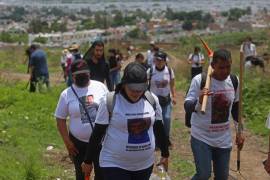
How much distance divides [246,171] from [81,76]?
143 inches

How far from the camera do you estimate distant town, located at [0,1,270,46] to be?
67562mm

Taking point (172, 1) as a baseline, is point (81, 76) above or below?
above

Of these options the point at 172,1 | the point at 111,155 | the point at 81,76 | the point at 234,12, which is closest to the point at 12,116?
the point at 81,76

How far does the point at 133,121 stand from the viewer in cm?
448

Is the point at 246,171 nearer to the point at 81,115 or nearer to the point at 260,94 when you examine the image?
the point at 81,115

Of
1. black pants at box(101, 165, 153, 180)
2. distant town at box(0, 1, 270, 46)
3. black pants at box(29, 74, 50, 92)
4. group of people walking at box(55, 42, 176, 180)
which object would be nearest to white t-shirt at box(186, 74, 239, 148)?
group of people walking at box(55, 42, 176, 180)

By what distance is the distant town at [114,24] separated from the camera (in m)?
67.6

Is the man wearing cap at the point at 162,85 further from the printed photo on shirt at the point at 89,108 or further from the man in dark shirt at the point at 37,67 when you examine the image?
the man in dark shirt at the point at 37,67

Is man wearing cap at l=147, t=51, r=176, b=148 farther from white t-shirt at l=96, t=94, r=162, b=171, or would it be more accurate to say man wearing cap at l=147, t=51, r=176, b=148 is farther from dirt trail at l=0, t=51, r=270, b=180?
white t-shirt at l=96, t=94, r=162, b=171

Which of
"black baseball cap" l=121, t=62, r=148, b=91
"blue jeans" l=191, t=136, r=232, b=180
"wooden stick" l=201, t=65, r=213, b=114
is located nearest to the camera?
"black baseball cap" l=121, t=62, r=148, b=91

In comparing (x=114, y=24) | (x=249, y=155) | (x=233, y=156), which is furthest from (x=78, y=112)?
(x=114, y=24)

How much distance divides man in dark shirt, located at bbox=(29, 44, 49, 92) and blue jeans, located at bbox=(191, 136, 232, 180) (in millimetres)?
8642

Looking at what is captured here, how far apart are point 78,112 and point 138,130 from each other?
1.19 metres

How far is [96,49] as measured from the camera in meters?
7.34
